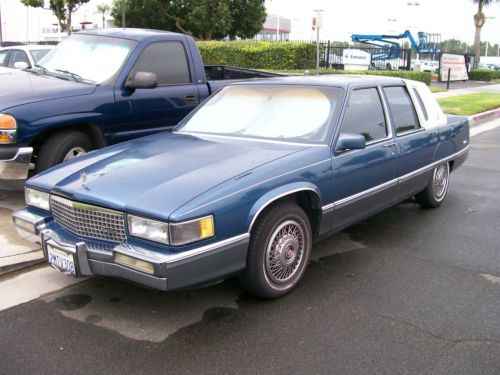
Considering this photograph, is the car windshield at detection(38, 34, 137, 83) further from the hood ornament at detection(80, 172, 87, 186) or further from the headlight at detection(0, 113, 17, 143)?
the hood ornament at detection(80, 172, 87, 186)

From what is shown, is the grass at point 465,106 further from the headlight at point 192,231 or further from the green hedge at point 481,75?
the green hedge at point 481,75

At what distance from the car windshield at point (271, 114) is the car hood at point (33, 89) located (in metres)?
1.51

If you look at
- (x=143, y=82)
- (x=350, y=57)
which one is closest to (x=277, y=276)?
(x=143, y=82)

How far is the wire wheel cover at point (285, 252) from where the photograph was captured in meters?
3.78

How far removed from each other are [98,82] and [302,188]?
10.8 ft

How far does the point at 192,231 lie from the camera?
320 cm

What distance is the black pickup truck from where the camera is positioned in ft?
17.3

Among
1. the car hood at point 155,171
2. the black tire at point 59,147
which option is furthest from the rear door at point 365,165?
the black tire at point 59,147

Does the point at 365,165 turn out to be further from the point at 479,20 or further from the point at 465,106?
the point at 479,20

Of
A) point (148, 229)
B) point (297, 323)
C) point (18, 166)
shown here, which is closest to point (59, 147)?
point (18, 166)

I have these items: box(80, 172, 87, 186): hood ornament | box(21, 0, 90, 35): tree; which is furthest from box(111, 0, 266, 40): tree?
box(80, 172, 87, 186): hood ornament

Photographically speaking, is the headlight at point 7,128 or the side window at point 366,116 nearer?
the side window at point 366,116

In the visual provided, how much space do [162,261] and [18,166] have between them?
282 cm

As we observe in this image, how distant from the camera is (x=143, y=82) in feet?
19.4
